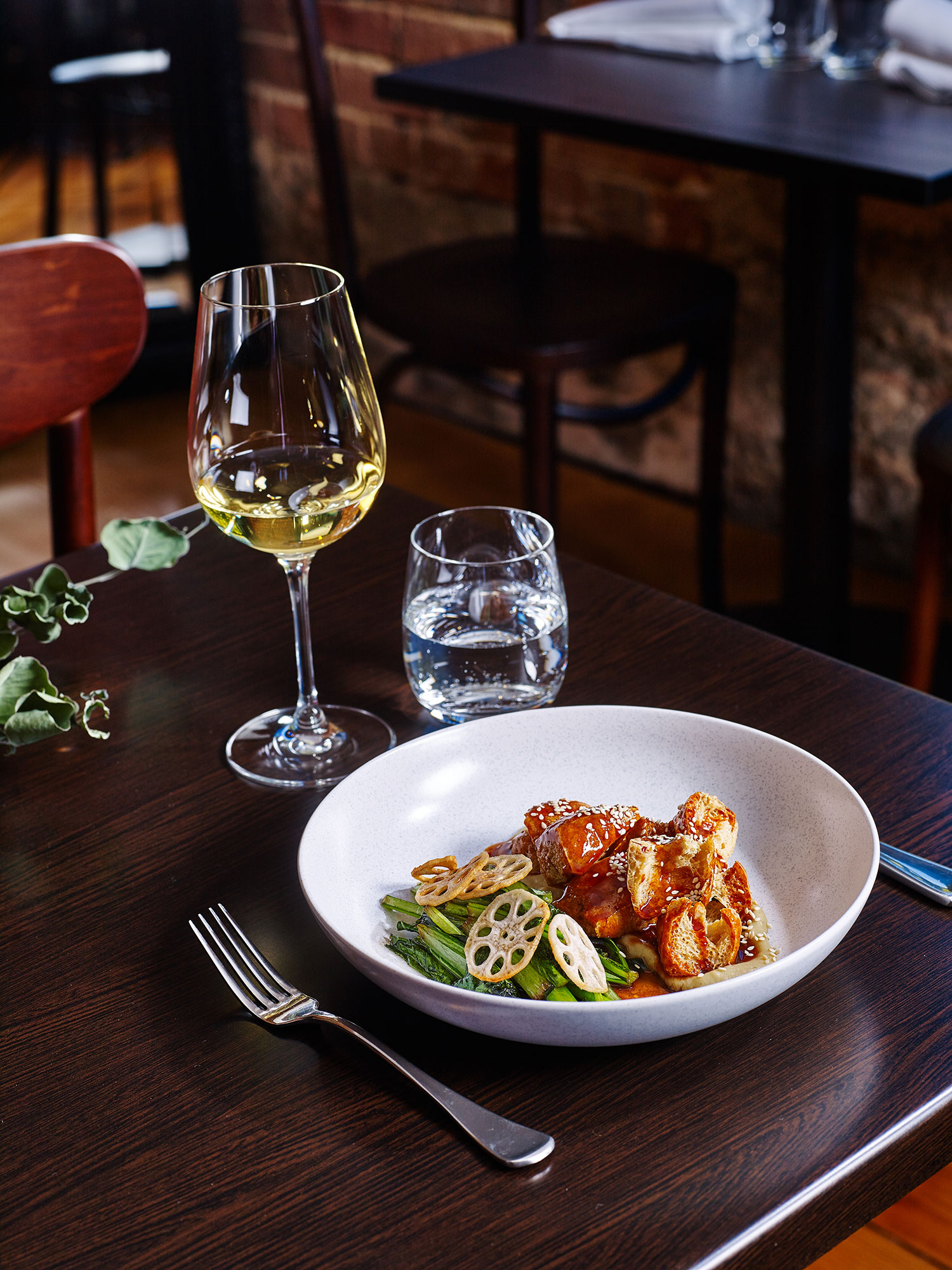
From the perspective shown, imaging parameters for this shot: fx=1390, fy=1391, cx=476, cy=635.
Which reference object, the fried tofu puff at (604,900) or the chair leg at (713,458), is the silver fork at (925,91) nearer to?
the chair leg at (713,458)

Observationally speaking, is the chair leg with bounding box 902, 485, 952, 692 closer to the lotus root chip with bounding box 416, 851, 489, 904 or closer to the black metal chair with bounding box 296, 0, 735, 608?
the black metal chair with bounding box 296, 0, 735, 608

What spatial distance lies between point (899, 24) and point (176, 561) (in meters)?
1.12

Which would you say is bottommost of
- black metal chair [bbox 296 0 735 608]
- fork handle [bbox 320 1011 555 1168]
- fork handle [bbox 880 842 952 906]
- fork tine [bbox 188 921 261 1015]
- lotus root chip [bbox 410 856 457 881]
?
black metal chair [bbox 296 0 735 608]

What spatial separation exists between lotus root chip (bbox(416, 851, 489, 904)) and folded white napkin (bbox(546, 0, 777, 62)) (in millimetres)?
1462

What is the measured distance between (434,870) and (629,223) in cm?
202

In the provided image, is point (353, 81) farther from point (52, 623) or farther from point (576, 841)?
point (576, 841)

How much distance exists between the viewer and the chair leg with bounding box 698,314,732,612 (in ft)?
6.31

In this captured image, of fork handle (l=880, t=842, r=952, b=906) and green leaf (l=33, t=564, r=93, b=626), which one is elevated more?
green leaf (l=33, t=564, r=93, b=626)

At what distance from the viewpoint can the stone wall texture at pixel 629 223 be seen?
2092 millimetres

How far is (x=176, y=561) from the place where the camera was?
90 cm

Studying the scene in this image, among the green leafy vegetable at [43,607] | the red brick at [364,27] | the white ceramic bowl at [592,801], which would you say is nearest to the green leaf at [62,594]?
the green leafy vegetable at [43,607]

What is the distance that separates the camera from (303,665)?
2.30 ft

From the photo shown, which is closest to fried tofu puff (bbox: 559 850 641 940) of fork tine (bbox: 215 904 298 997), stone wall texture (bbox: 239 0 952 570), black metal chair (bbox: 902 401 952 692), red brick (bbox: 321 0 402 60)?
fork tine (bbox: 215 904 298 997)

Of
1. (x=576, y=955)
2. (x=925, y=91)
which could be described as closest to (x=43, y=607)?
(x=576, y=955)
